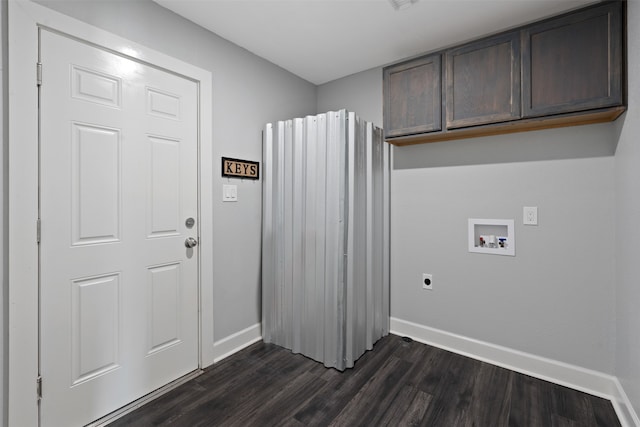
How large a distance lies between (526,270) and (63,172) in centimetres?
298

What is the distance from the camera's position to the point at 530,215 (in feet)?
6.93

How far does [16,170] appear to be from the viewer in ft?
4.51

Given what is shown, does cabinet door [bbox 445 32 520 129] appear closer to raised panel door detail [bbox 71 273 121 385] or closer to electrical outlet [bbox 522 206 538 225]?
electrical outlet [bbox 522 206 538 225]

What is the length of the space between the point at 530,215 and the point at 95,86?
289cm

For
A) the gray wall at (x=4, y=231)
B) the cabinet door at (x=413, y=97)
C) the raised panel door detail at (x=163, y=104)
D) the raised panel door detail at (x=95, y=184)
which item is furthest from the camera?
the cabinet door at (x=413, y=97)

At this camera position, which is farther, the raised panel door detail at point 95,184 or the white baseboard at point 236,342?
the white baseboard at point 236,342

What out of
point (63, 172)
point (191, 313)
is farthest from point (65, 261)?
point (191, 313)

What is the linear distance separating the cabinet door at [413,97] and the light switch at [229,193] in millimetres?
1343

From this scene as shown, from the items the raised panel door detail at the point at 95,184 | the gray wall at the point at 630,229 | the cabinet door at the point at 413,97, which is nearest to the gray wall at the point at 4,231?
the raised panel door detail at the point at 95,184

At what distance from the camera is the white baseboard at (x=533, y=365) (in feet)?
5.75

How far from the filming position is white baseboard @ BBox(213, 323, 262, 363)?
2.29 metres

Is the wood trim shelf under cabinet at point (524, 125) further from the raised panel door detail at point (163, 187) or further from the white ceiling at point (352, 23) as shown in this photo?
the raised panel door detail at point (163, 187)

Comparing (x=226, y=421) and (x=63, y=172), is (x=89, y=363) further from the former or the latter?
(x=63, y=172)

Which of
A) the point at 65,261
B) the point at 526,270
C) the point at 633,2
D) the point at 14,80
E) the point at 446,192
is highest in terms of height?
the point at 633,2
